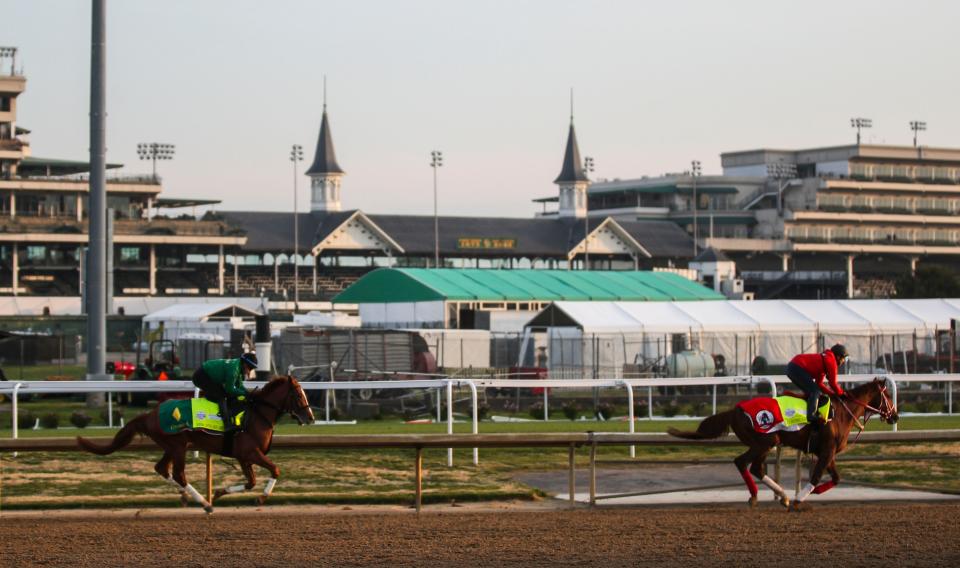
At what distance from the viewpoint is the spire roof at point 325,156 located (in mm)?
101250

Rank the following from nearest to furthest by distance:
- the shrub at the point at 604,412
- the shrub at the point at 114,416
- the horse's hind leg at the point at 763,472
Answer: the horse's hind leg at the point at 763,472 < the shrub at the point at 114,416 < the shrub at the point at 604,412

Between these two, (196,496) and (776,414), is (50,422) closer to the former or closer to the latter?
(196,496)

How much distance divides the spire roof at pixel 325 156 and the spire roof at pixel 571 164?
1656 cm

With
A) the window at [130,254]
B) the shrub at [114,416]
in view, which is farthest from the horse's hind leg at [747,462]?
the window at [130,254]

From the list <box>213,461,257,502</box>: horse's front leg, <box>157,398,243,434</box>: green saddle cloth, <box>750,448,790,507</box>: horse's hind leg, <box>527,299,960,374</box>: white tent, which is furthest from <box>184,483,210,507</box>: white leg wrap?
<box>527,299,960,374</box>: white tent

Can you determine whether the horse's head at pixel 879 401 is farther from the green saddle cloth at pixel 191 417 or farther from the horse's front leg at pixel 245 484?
the green saddle cloth at pixel 191 417

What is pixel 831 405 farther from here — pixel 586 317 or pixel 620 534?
pixel 586 317

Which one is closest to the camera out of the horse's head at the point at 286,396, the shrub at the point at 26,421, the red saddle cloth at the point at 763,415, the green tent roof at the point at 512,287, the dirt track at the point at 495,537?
the dirt track at the point at 495,537

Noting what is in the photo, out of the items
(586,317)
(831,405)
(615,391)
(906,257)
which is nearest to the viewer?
(831,405)

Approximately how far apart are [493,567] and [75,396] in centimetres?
2647

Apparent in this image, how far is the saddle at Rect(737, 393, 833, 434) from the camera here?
1419 cm

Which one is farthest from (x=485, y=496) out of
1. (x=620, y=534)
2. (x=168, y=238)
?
(x=168, y=238)

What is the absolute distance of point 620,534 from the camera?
13359mm

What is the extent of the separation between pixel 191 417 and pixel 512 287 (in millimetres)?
47565
